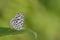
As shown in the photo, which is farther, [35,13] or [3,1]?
[35,13]

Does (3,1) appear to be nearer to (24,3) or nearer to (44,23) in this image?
(24,3)

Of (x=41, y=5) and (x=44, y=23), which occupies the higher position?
(x=41, y=5)

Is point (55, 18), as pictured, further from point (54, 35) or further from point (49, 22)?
point (54, 35)

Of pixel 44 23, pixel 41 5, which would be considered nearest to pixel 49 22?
pixel 44 23

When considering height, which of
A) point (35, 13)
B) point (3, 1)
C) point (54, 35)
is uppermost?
point (3, 1)

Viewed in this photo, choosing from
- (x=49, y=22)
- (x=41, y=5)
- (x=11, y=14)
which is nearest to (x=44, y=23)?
(x=49, y=22)

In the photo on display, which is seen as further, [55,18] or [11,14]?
[55,18]
